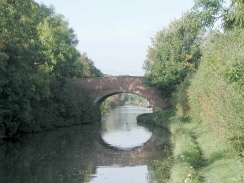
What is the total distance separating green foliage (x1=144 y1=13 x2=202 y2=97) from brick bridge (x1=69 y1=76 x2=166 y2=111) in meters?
3.10

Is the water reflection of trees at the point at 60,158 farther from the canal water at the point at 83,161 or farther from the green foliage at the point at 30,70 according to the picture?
the green foliage at the point at 30,70

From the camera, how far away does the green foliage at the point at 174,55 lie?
4438 centimetres

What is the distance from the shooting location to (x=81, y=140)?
29.2 m

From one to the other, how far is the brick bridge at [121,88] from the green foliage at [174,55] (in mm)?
3095

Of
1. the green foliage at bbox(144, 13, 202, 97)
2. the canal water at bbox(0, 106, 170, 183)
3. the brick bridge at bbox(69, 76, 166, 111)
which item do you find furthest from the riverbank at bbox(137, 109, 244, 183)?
the brick bridge at bbox(69, 76, 166, 111)

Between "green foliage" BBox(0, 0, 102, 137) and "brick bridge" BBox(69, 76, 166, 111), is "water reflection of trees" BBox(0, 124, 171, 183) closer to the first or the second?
"green foliage" BBox(0, 0, 102, 137)

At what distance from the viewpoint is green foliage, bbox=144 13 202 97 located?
146 ft

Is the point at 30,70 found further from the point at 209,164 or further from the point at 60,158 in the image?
the point at 209,164

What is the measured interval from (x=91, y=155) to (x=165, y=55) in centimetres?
2557

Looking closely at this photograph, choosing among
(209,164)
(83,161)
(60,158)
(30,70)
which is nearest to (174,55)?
(30,70)

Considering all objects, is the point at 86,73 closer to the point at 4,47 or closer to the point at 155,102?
the point at 155,102

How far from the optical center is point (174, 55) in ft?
146

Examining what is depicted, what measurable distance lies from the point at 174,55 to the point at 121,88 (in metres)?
8.86

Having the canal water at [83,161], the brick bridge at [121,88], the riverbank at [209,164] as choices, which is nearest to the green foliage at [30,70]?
the canal water at [83,161]
